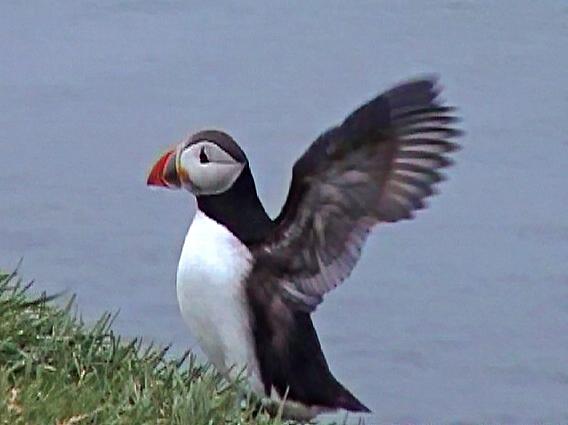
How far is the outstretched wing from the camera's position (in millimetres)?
5113

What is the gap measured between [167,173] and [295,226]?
39 centimetres

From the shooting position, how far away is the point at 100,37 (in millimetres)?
10977

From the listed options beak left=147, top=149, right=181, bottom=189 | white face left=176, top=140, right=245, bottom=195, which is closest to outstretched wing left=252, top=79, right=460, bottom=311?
white face left=176, top=140, right=245, bottom=195

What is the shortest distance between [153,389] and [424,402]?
374 cm

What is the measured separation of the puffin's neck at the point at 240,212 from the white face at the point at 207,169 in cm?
2

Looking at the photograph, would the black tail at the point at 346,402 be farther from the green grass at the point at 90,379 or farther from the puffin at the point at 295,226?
the green grass at the point at 90,379

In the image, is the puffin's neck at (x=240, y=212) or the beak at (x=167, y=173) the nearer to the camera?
the puffin's neck at (x=240, y=212)

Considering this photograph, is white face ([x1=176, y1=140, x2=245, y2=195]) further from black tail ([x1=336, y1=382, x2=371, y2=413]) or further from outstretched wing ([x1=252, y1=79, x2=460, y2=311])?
black tail ([x1=336, y1=382, x2=371, y2=413])

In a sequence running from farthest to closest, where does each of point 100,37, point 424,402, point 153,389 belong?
point 100,37 < point 424,402 < point 153,389

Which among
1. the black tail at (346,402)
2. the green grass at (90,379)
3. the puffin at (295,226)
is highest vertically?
the puffin at (295,226)

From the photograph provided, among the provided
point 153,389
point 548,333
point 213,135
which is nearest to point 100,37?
point 548,333

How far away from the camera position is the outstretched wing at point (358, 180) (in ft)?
16.8

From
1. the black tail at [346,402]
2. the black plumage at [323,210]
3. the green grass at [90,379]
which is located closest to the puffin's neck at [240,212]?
the black plumage at [323,210]

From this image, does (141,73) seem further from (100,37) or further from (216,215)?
(216,215)
